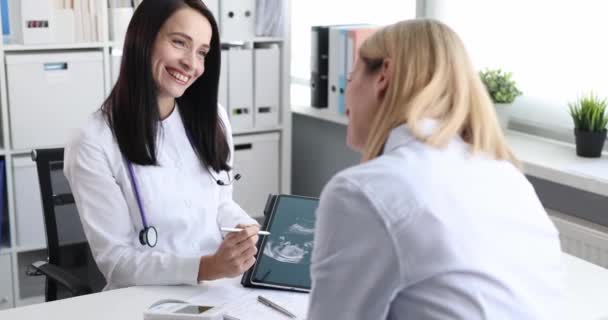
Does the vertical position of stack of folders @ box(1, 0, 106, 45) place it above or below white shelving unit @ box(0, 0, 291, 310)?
above

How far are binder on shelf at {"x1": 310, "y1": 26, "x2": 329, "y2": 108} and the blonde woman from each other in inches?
81.6

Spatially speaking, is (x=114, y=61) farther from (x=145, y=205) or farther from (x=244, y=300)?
(x=244, y=300)

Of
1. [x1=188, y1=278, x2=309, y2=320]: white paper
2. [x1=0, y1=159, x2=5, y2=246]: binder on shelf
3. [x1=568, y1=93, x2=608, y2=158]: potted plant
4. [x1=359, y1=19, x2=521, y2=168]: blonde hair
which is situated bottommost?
[x1=0, y1=159, x2=5, y2=246]: binder on shelf

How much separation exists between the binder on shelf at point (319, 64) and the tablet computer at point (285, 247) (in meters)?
1.42

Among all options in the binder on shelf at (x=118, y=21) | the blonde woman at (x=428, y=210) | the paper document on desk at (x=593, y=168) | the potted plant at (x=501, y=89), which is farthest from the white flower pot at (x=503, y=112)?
the blonde woman at (x=428, y=210)

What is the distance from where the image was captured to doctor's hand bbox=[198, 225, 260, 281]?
1.75 meters

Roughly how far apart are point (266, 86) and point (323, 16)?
0.55m

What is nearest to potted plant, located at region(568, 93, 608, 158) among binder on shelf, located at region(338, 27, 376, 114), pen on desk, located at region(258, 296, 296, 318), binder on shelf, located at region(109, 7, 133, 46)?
binder on shelf, located at region(338, 27, 376, 114)

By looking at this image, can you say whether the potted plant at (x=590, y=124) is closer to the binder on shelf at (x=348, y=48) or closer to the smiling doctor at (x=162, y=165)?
the binder on shelf at (x=348, y=48)

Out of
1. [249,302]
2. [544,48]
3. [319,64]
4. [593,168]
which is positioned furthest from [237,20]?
[249,302]

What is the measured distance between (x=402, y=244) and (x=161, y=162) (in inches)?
45.1

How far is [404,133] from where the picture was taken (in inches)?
42.9

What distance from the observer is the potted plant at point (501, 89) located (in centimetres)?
270

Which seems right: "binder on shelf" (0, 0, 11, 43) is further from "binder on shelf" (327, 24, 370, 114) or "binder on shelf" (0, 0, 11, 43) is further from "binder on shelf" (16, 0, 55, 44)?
"binder on shelf" (327, 24, 370, 114)
